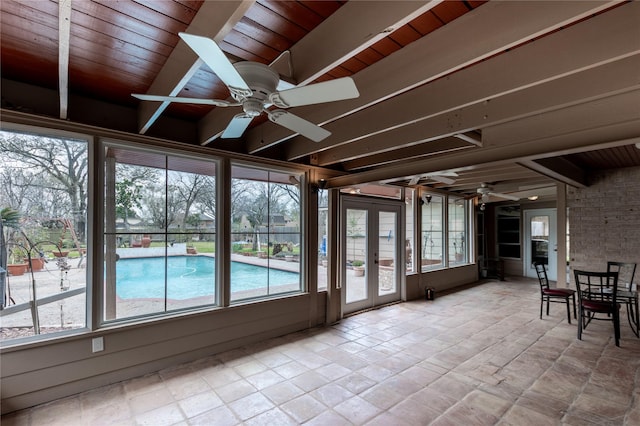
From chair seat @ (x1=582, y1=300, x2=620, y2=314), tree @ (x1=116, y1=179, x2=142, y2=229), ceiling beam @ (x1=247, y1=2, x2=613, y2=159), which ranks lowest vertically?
chair seat @ (x1=582, y1=300, x2=620, y2=314)

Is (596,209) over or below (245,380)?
over

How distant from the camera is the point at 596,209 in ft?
18.8

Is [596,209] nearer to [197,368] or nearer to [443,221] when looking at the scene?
[443,221]

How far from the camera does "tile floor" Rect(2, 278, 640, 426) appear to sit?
2.49 metres

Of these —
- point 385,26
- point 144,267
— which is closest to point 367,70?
point 385,26

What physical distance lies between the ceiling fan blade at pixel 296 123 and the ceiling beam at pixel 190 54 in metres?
→ 0.55

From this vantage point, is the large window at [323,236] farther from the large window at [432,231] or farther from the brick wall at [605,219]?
the brick wall at [605,219]

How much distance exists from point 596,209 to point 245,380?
6.65 meters

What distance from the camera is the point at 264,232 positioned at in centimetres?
429

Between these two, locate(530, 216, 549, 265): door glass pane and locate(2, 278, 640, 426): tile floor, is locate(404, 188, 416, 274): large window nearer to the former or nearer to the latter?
locate(2, 278, 640, 426): tile floor

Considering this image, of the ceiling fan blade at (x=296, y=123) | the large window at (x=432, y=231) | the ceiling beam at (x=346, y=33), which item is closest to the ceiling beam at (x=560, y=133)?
the ceiling fan blade at (x=296, y=123)

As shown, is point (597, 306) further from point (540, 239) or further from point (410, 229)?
point (540, 239)

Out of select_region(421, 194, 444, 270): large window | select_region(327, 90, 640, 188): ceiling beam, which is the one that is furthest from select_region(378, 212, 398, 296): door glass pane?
select_region(327, 90, 640, 188): ceiling beam

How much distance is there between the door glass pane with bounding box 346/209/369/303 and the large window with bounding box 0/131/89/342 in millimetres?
3645
